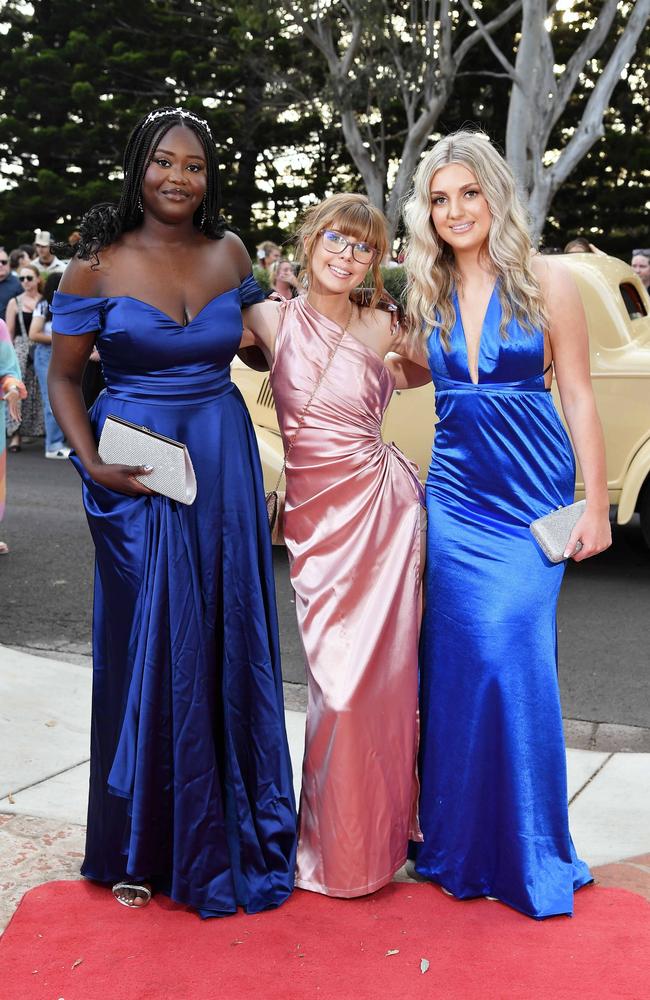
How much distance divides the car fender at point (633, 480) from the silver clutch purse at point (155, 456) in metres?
4.67

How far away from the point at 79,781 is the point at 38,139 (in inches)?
1078

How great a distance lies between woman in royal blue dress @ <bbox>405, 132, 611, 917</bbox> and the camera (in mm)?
3260

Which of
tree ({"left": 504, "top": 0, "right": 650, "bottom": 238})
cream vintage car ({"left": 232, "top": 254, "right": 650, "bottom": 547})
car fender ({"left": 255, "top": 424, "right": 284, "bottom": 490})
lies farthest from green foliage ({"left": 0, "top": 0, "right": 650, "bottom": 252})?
car fender ({"left": 255, "top": 424, "right": 284, "bottom": 490})

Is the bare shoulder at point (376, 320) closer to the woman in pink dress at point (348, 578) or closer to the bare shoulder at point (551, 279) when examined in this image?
the woman in pink dress at point (348, 578)

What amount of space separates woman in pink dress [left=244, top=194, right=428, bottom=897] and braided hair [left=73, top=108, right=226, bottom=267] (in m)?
0.40

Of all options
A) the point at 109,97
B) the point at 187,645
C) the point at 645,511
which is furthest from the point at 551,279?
the point at 109,97

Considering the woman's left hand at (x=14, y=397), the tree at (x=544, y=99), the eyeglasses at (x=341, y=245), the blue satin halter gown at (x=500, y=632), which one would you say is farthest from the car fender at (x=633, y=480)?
the tree at (x=544, y=99)

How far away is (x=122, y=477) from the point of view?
10.4 ft

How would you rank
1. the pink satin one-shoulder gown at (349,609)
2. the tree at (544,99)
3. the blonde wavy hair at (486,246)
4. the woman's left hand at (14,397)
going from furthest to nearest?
the tree at (544,99)
the woman's left hand at (14,397)
the pink satin one-shoulder gown at (349,609)
the blonde wavy hair at (486,246)

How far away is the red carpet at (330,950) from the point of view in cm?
288

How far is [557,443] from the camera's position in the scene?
3.34 m

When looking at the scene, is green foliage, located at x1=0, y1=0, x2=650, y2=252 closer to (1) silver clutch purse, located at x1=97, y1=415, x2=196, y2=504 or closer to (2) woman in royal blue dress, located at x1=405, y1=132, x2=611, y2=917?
(2) woman in royal blue dress, located at x1=405, y1=132, x2=611, y2=917

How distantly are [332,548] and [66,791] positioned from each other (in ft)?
5.06

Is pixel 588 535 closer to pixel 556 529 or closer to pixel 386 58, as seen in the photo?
pixel 556 529
